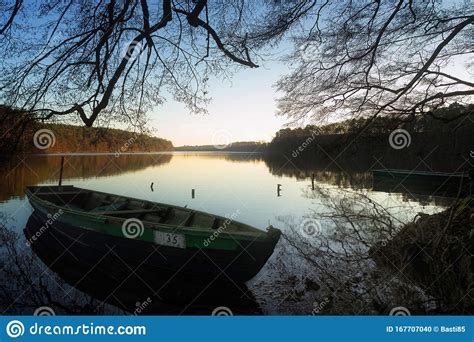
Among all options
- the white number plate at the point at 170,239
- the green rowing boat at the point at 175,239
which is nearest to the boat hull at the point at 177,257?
the green rowing boat at the point at 175,239

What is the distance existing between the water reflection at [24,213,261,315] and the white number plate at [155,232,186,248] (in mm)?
989

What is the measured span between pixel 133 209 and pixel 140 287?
4259 mm

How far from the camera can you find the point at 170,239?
25.7 feet

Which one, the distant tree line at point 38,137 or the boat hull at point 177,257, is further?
the boat hull at point 177,257

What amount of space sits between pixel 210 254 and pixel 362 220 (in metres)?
3.64

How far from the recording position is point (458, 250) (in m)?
3.77

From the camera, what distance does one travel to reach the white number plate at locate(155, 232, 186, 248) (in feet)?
25.1

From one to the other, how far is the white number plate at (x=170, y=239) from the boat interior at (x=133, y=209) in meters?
1.20

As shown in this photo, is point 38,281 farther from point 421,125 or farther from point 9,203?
point 9,203

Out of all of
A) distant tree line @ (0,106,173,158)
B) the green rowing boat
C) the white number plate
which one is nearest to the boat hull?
the green rowing boat

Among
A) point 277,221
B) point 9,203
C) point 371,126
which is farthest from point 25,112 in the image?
point 9,203

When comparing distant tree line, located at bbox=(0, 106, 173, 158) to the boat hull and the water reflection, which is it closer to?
the boat hull

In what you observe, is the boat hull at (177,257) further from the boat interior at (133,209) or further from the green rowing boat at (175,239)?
the boat interior at (133,209)

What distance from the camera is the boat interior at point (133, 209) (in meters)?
8.99
